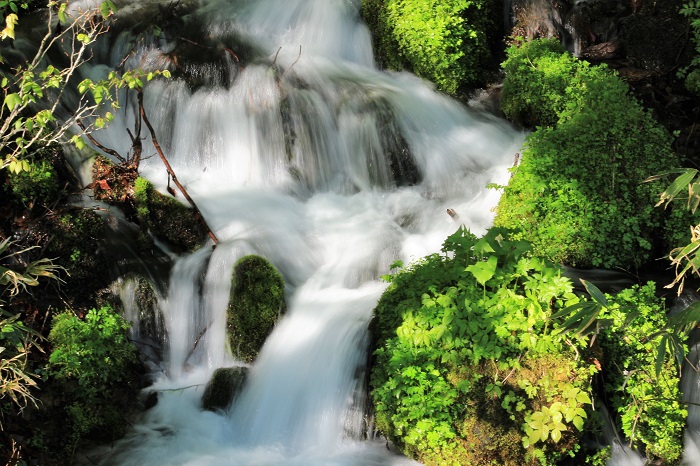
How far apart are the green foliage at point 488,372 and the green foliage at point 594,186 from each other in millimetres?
1380

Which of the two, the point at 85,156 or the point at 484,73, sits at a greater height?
the point at 484,73

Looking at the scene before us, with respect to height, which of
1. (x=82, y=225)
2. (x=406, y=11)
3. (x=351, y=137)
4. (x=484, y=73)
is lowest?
(x=82, y=225)

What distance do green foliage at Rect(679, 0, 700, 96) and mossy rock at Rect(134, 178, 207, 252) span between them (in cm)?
612

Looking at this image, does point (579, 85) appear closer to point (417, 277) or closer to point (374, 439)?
point (417, 277)

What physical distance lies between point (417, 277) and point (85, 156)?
3.99 meters

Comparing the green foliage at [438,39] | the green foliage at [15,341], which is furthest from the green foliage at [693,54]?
the green foliage at [15,341]

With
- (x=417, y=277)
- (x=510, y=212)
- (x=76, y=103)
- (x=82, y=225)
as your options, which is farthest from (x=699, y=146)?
(x=76, y=103)

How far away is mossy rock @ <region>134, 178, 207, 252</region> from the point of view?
698 centimetres

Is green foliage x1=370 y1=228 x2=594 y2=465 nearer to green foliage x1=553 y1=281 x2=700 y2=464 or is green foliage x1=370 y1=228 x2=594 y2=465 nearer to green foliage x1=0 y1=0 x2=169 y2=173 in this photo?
green foliage x1=553 y1=281 x2=700 y2=464

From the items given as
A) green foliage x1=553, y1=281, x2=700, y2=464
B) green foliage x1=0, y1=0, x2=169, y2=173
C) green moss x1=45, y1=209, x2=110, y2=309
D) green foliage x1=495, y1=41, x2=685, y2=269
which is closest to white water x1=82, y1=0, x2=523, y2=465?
green moss x1=45, y1=209, x2=110, y2=309

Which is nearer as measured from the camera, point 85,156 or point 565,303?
point 565,303

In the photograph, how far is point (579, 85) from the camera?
27.2 ft

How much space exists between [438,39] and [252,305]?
497 centimetres

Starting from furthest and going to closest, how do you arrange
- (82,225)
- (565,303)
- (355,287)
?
1. (355,287)
2. (82,225)
3. (565,303)
